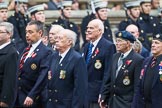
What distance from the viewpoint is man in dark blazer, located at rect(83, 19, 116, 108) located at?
13461 millimetres

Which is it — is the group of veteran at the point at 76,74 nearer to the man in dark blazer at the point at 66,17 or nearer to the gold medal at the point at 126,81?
the gold medal at the point at 126,81

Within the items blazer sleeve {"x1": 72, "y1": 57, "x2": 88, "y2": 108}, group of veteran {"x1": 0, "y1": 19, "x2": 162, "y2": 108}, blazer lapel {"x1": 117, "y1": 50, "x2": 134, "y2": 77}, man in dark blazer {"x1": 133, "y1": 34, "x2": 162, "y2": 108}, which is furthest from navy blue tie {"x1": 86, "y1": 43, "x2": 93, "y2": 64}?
man in dark blazer {"x1": 133, "y1": 34, "x2": 162, "y2": 108}

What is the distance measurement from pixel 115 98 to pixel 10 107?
190 centimetres

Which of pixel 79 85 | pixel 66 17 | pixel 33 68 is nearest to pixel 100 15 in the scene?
pixel 66 17

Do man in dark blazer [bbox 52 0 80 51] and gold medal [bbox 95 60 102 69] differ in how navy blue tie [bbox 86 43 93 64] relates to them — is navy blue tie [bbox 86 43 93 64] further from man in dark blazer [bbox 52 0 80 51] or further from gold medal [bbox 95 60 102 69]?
man in dark blazer [bbox 52 0 80 51]

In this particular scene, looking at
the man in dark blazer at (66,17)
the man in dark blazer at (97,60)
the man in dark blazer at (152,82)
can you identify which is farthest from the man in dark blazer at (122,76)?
the man in dark blazer at (66,17)

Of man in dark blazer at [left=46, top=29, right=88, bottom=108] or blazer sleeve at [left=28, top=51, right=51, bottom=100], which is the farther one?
blazer sleeve at [left=28, top=51, right=51, bottom=100]

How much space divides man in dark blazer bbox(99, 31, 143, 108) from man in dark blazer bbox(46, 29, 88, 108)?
67 centimetres

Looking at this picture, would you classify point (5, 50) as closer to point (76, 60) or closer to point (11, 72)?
point (11, 72)

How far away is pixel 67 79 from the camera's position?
40.3ft

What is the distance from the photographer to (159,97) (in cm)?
1170

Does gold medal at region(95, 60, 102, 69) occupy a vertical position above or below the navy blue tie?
below

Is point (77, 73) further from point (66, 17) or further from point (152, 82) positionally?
point (66, 17)

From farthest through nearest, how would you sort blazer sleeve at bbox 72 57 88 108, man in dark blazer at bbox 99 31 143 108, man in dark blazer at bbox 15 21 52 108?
1. man in dark blazer at bbox 15 21 52 108
2. man in dark blazer at bbox 99 31 143 108
3. blazer sleeve at bbox 72 57 88 108
